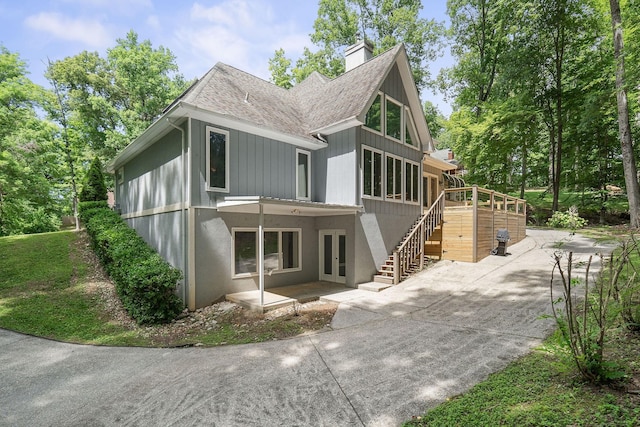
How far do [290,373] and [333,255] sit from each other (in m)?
6.53

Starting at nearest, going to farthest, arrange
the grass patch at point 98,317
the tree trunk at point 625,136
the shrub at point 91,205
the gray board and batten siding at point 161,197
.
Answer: the grass patch at point 98,317, the gray board and batten siding at point 161,197, the tree trunk at point 625,136, the shrub at point 91,205

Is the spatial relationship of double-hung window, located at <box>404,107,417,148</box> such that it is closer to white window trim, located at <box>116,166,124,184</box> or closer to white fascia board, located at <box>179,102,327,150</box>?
white fascia board, located at <box>179,102,327,150</box>

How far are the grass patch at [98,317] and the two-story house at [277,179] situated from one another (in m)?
0.99

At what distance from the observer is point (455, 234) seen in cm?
1149

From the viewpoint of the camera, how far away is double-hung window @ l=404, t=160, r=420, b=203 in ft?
40.6

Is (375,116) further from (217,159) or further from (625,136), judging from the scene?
(625,136)

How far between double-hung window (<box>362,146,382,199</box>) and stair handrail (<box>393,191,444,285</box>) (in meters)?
1.93

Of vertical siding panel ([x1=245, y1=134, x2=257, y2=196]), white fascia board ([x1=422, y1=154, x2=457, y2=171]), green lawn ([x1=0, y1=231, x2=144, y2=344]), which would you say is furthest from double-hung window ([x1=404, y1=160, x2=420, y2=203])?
green lawn ([x1=0, y1=231, x2=144, y2=344])

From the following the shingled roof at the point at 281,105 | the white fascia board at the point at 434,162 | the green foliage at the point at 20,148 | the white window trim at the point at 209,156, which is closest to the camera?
the white window trim at the point at 209,156

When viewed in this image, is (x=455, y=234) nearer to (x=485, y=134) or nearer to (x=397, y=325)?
(x=397, y=325)

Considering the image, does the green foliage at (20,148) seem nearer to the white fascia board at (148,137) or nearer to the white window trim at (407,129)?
the white fascia board at (148,137)

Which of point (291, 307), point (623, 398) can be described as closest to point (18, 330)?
point (291, 307)

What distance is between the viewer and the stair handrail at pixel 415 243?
9.91 m

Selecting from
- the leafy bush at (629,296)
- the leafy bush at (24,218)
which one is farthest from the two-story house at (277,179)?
the leafy bush at (24,218)
